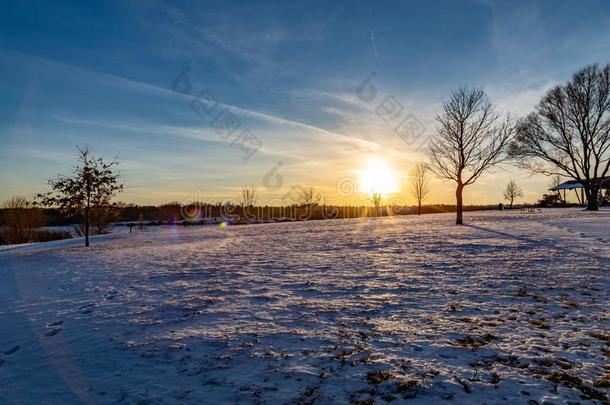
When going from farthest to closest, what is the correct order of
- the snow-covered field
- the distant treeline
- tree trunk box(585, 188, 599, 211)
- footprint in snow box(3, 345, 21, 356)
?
the distant treeline
tree trunk box(585, 188, 599, 211)
footprint in snow box(3, 345, 21, 356)
the snow-covered field

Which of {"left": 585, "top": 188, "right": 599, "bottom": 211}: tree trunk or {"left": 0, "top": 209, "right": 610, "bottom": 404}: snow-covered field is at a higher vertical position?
{"left": 585, "top": 188, "right": 599, "bottom": 211}: tree trunk

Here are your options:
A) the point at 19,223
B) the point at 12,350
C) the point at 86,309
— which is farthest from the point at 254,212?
the point at 12,350

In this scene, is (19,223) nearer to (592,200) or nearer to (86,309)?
(86,309)

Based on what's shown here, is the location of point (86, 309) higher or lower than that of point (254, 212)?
lower

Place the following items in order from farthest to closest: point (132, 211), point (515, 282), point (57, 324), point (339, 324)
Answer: point (132, 211), point (515, 282), point (57, 324), point (339, 324)

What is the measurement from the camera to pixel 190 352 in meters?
4.64

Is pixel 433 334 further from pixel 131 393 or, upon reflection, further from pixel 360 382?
pixel 131 393

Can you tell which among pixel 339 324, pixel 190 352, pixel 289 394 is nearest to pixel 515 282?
pixel 339 324

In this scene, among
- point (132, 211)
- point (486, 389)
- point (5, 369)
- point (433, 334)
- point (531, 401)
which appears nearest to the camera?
point (531, 401)

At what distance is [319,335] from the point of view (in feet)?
16.5

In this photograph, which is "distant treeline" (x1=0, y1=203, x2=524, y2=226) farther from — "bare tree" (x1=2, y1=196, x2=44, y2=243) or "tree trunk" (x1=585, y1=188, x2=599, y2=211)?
"tree trunk" (x1=585, y1=188, x2=599, y2=211)

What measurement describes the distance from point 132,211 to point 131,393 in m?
105

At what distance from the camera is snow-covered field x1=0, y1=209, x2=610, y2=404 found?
3.66 metres

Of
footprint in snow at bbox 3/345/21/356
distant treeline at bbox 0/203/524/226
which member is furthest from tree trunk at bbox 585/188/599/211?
footprint in snow at bbox 3/345/21/356
